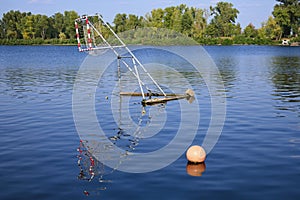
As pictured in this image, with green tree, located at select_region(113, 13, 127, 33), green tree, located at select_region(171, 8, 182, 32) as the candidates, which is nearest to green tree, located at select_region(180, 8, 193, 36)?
green tree, located at select_region(171, 8, 182, 32)

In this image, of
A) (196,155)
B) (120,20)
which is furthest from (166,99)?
(120,20)

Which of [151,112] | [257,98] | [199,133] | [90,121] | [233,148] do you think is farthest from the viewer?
[257,98]

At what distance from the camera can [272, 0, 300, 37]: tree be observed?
18262cm

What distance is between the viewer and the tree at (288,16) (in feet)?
599

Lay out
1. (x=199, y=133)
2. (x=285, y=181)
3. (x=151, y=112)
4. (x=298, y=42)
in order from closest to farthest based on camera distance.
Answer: (x=285, y=181)
(x=199, y=133)
(x=151, y=112)
(x=298, y=42)

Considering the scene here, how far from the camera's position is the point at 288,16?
18262cm

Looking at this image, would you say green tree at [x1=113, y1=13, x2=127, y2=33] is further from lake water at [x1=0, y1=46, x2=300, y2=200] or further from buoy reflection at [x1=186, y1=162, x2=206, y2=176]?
buoy reflection at [x1=186, y1=162, x2=206, y2=176]

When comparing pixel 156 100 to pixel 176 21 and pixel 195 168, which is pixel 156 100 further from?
pixel 176 21

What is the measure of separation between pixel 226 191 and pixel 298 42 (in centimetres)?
17666

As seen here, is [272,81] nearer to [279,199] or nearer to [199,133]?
[199,133]

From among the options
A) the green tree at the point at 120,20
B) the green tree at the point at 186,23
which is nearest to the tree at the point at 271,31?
the green tree at the point at 186,23

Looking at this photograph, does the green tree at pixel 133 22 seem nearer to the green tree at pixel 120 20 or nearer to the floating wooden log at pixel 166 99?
the green tree at pixel 120 20

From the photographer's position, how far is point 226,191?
1206cm

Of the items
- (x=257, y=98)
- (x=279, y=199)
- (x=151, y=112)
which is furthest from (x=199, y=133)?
(x=257, y=98)
